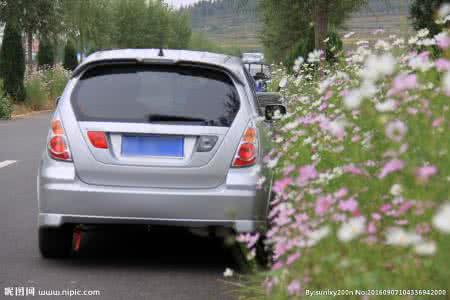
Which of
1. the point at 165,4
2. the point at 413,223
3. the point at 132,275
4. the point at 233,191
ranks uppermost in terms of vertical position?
the point at 413,223

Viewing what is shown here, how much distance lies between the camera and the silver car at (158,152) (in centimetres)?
671

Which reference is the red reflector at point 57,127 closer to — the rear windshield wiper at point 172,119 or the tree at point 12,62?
the rear windshield wiper at point 172,119

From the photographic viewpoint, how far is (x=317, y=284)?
4.16 m

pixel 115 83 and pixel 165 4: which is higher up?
pixel 115 83

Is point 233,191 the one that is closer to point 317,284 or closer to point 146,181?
point 146,181

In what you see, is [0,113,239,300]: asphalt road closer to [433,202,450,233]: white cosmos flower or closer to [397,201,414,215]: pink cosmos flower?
[397,201,414,215]: pink cosmos flower

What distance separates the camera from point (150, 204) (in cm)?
668

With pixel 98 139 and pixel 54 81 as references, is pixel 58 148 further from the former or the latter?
pixel 54 81

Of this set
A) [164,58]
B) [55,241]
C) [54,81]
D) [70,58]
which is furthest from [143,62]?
[70,58]

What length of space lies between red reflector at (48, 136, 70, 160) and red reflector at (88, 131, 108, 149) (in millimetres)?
210

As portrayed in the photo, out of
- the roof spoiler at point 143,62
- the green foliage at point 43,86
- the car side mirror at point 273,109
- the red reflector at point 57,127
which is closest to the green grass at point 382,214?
the roof spoiler at point 143,62

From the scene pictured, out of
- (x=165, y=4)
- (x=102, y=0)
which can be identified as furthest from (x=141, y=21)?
(x=102, y=0)

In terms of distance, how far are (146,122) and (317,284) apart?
2878 mm

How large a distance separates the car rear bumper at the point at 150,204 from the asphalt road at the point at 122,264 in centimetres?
23
